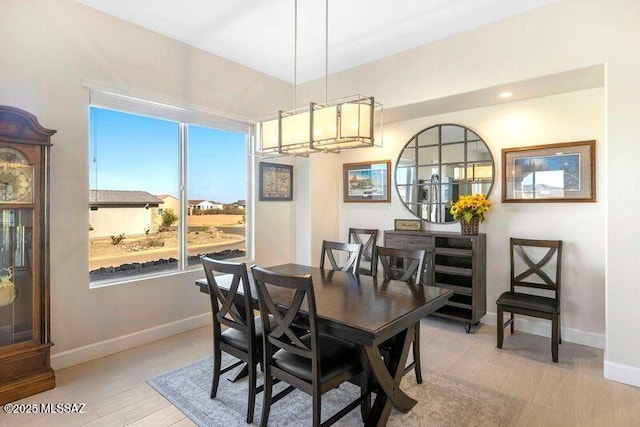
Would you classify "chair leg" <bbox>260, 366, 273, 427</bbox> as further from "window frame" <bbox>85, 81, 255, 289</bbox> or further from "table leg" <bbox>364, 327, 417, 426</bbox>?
"window frame" <bbox>85, 81, 255, 289</bbox>

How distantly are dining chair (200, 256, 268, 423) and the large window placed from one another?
1501mm

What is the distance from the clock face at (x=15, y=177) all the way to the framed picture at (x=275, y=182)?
232 centimetres

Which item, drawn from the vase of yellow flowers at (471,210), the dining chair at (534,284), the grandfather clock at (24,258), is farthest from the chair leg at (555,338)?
the grandfather clock at (24,258)

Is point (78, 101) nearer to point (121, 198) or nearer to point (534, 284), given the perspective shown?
→ point (121, 198)

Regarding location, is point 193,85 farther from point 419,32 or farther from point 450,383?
point 450,383

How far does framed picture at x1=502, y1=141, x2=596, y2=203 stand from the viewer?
126 inches

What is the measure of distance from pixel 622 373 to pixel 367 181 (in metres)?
3.18

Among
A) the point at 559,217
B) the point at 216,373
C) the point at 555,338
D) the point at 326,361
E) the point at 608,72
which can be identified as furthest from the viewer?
the point at 559,217

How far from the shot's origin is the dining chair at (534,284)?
2.97m

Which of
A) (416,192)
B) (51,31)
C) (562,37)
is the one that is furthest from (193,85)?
(562,37)

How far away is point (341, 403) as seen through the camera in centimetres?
233

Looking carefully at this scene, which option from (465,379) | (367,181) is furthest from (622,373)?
(367,181)

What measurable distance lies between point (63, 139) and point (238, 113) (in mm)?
1775

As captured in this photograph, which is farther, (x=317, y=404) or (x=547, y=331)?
(x=547, y=331)
